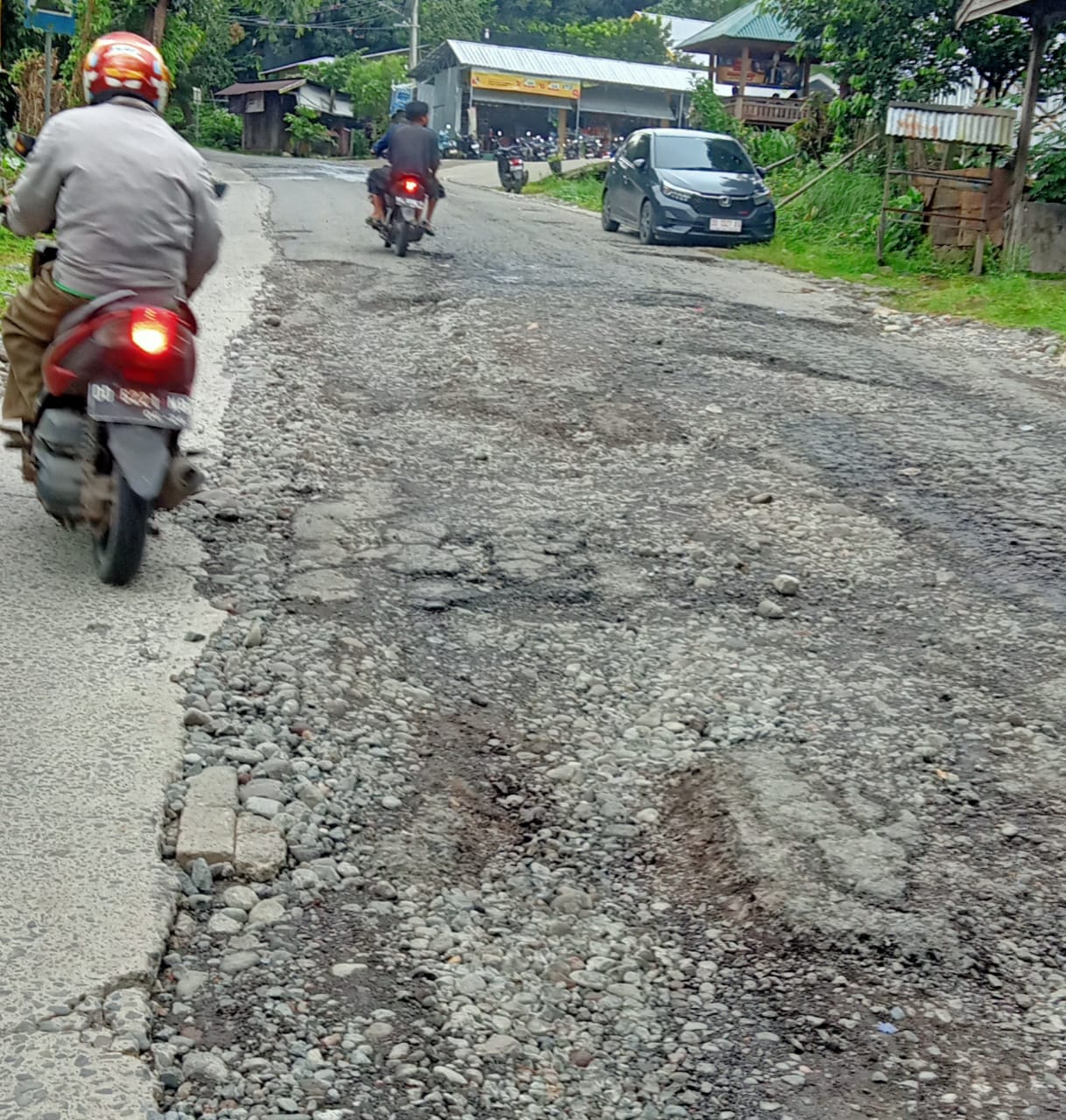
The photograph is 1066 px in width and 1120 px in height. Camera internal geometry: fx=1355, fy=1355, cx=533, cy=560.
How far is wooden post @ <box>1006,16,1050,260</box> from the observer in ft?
44.9

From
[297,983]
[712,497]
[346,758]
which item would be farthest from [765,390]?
[297,983]

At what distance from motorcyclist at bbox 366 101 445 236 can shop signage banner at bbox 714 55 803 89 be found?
1075 inches

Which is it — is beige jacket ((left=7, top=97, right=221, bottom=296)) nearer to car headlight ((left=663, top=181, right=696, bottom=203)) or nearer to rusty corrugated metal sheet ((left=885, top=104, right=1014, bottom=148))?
rusty corrugated metal sheet ((left=885, top=104, right=1014, bottom=148))

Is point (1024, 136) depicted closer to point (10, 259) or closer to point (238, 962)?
point (10, 259)

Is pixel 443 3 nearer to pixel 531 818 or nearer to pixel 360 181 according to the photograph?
pixel 360 181

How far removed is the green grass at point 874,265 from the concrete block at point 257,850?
9070 millimetres

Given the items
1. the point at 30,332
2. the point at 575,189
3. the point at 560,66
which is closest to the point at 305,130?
the point at 560,66

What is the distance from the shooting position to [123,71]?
15.1 ft

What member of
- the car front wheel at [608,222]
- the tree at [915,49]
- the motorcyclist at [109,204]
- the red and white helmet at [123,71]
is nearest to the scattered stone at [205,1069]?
the motorcyclist at [109,204]

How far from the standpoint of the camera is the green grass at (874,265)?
38.5ft

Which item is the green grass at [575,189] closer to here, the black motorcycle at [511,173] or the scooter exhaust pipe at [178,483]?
the black motorcycle at [511,173]

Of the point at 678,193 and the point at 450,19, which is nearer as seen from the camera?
the point at 678,193

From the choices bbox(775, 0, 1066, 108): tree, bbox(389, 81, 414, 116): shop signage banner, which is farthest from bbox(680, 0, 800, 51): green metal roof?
bbox(775, 0, 1066, 108): tree

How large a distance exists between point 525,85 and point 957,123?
41.6 meters
